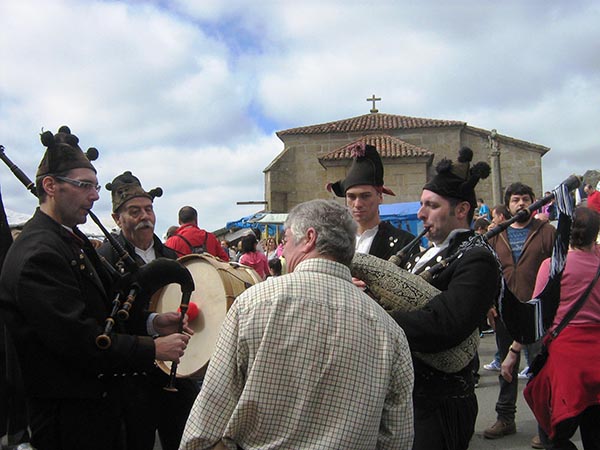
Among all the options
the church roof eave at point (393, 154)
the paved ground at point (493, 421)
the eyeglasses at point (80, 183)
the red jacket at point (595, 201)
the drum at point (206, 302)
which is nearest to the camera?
the eyeglasses at point (80, 183)

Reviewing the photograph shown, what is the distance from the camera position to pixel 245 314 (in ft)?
6.17

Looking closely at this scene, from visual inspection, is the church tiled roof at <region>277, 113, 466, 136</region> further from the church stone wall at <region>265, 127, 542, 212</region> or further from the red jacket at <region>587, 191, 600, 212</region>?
the red jacket at <region>587, 191, 600, 212</region>

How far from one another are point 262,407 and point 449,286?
110cm

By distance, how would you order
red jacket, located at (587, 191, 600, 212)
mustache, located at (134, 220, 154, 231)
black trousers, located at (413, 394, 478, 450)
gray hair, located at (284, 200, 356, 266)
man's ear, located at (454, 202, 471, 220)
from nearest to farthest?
gray hair, located at (284, 200, 356, 266) < black trousers, located at (413, 394, 478, 450) < man's ear, located at (454, 202, 471, 220) < mustache, located at (134, 220, 154, 231) < red jacket, located at (587, 191, 600, 212)

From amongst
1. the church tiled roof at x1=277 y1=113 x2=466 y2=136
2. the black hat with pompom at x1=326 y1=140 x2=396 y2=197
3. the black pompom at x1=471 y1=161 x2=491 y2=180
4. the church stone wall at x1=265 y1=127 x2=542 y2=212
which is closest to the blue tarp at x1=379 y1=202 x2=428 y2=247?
the black hat with pompom at x1=326 y1=140 x2=396 y2=197

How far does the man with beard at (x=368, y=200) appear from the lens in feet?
12.1

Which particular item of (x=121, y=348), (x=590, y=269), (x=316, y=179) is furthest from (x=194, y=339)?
(x=316, y=179)

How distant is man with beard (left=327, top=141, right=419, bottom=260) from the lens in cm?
369

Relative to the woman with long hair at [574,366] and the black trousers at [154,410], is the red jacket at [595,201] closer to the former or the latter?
the woman with long hair at [574,366]

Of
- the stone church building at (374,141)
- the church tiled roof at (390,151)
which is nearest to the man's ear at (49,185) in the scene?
the church tiled roof at (390,151)

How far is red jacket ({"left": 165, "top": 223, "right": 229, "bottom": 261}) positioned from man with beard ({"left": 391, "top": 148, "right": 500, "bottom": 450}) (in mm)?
3129

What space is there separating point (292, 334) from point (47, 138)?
1760 mm

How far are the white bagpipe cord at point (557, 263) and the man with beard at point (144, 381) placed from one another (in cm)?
210

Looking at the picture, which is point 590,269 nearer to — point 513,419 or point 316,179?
point 513,419
